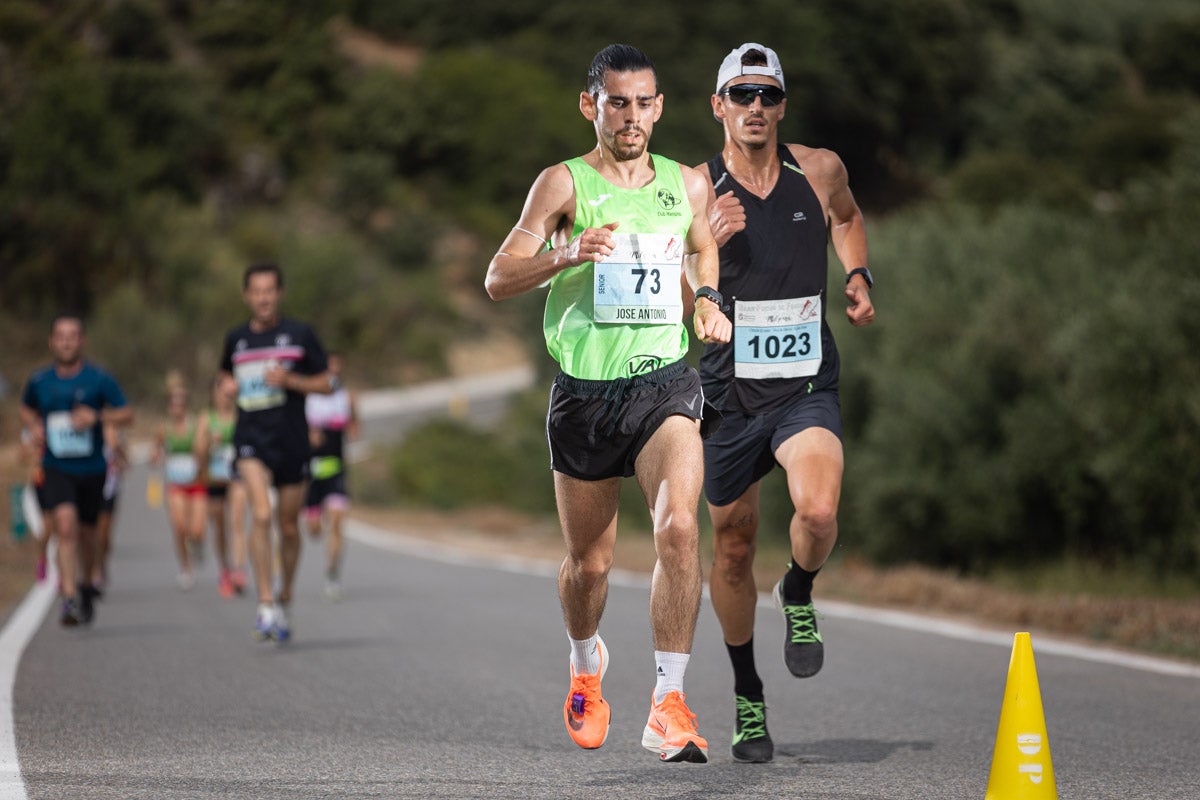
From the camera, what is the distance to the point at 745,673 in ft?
23.7

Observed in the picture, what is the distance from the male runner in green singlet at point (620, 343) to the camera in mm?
6414

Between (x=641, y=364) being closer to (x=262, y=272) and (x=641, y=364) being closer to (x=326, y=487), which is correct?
(x=262, y=272)

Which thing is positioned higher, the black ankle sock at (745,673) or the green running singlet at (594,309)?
the green running singlet at (594,309)

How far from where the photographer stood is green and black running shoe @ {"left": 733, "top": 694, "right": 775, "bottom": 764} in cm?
702

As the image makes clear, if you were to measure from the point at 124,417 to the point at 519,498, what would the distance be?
95.9 feet

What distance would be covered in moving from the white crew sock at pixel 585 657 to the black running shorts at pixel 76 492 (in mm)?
7238

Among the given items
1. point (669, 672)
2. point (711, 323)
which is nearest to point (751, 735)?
point (669, 672)

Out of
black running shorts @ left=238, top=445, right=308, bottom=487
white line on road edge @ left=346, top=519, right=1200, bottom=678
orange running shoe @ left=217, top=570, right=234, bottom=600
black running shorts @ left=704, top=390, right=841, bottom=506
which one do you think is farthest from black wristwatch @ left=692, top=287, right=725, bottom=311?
orange running shoe @ left=217, top=570, right=234, bottom=600

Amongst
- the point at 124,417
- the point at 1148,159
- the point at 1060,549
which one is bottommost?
the point at 1060,549

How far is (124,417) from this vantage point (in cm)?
1316

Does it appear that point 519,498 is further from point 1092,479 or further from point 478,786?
point 478,786

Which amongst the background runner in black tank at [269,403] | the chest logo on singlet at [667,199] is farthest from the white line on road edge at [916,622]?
the chest logo on singlet at [667,199]

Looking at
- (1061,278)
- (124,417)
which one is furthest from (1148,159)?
(124,417)

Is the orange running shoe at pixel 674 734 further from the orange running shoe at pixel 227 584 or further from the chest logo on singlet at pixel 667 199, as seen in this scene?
the orange running shoe at pixel 227 584
